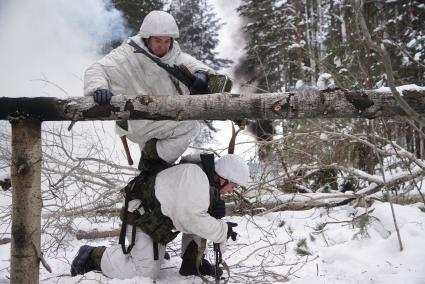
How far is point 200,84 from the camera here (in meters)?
2.98

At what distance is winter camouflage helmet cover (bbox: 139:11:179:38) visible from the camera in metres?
3.00

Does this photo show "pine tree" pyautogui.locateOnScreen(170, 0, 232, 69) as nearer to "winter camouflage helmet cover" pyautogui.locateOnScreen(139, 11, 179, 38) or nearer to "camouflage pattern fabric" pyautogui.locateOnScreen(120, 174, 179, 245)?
"winter camouflage helmet cover" pyautogui.locateOnScreen(139, 11, 179, 38)

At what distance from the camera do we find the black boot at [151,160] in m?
3.20

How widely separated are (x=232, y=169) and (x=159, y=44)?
1.08m

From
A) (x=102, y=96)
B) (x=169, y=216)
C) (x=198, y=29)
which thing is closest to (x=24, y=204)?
(x=102, y=96)

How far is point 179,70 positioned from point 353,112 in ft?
4.25

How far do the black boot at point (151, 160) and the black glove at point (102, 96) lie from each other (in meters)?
0.74

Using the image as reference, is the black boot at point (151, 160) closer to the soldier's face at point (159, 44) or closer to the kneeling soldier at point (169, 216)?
the kneeling soldier at point (169, 216)

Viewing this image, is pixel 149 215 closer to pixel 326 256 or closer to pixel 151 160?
pixel 151 160

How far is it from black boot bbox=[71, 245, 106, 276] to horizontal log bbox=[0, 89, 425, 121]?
121 cm

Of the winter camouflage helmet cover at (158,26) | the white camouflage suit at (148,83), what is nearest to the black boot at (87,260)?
the white camouflage suit at (148,83)

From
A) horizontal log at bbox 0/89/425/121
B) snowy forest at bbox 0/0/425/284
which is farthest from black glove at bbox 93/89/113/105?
snowy forest at bbox 0/0/425/284

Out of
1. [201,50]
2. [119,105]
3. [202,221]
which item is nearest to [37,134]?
[119,105]

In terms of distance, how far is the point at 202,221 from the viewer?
2854 millimetres
